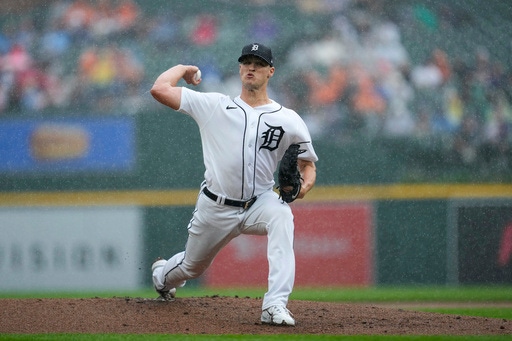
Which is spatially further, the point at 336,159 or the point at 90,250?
the point at 336,159

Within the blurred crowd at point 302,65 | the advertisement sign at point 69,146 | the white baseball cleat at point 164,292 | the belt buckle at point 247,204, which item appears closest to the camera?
the belt buckle at point 247,204

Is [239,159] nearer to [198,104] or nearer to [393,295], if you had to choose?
[198,104]

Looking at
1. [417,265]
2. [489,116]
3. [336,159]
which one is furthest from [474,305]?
[489,116]

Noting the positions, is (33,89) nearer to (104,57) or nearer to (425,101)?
(104,57)

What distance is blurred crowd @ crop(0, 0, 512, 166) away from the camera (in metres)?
10.6

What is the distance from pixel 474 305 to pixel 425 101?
3.91 metres

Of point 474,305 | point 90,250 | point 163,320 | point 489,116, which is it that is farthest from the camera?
point 489,116

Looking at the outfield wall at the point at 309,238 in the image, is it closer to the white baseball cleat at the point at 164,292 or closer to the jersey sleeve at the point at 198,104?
the white baseball cleat at the point at 164,292

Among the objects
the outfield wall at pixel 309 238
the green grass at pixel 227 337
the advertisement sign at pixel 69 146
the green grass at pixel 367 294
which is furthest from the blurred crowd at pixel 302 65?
the green grass at pixel 227 337

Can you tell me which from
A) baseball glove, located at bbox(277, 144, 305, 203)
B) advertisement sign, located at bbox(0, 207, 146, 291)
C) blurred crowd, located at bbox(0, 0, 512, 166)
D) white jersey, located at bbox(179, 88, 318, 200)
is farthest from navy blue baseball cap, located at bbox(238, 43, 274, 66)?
blurred crowd, located at bbox(0, 0, 512, 166)

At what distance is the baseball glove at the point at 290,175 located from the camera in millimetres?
4732

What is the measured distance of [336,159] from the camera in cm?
1030

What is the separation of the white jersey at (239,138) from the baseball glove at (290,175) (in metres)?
0.12

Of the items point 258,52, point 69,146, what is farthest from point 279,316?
point 69,146
